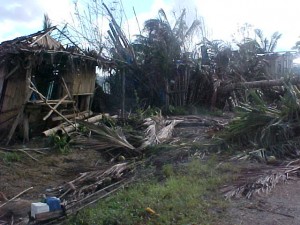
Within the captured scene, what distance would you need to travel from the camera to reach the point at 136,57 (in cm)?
1844

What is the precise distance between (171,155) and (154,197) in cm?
335

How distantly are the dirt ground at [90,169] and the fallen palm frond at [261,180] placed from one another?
12cm

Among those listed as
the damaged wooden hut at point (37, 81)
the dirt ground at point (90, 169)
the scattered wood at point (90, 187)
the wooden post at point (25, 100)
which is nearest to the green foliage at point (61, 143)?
the dirt ground at point (90, 169)

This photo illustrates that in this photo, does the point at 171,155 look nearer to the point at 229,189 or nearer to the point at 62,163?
the point at 62,163

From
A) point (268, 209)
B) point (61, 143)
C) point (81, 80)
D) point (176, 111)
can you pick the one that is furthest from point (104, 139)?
point (176, 111)

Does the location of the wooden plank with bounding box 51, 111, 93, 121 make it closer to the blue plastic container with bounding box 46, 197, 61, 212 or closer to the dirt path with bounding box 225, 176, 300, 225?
the blue plastic container with bounding box 46, 197, 61, 212

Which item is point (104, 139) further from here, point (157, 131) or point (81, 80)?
point (81, 80)

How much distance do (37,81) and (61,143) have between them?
2.91 m

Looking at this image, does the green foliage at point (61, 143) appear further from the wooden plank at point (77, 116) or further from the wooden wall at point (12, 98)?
the wooden wall at point (12, 98)

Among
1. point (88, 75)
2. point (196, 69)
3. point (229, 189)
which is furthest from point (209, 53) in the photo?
point (229, 189)

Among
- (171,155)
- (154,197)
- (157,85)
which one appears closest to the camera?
(154,197)

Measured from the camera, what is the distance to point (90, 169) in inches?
350

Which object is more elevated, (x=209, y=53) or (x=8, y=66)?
(x=209, y=53)

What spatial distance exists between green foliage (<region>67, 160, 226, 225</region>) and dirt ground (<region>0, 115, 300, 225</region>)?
34cm
